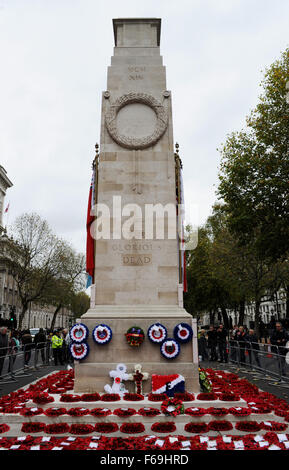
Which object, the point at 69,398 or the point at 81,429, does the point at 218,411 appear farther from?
the point at 69,398

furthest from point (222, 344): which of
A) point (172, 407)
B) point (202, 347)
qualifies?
point (172, 407)

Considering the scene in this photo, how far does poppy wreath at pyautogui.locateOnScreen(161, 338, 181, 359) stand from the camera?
9.45 metres

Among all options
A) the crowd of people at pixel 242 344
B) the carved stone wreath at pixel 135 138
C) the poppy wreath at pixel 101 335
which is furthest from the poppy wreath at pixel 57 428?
the crowd of people at pixel 242 344

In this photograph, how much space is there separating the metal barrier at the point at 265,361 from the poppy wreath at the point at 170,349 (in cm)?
540

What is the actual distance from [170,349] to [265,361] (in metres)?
6.53

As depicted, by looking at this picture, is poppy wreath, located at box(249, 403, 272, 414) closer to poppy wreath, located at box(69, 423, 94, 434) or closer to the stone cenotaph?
the stone cenotaph

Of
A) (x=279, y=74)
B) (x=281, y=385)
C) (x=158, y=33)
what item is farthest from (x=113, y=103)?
(x=279, y=74)

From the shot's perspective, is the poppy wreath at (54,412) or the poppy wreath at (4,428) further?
the poppy wreath at (54,412)

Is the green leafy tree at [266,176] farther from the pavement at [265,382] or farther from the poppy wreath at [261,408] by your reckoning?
the poppy wreath at [261,408]

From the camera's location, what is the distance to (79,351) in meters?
9.54

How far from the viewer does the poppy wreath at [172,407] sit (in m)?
7.54

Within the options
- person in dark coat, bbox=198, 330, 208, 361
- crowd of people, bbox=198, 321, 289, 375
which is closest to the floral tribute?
crowd of people, bbox=198, 321, 289, 375

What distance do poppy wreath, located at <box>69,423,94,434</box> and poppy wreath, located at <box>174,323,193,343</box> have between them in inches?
129
